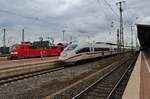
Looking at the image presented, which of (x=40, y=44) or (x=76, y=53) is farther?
(x=40, y=44)

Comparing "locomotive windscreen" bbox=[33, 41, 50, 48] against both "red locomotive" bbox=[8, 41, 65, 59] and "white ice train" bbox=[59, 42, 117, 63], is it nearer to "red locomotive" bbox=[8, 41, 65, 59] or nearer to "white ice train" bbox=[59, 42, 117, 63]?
"red locomotive" bbox=[8, 41, 65, 59]

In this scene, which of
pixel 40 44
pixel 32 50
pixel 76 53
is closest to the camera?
pixel 76 53

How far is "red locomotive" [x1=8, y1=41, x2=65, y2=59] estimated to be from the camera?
41.1 metres

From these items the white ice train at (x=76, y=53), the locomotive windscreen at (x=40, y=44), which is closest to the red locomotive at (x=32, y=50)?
the locomotive windscreen at (x=40, y=44)

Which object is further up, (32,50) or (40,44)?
(40,44)

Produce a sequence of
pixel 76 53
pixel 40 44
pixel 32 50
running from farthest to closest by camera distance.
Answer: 1. pixel 40 44
2. pixel 32 50
3. pixel 76 53

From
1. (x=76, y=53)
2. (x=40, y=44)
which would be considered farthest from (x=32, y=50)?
(x=76, y=53)

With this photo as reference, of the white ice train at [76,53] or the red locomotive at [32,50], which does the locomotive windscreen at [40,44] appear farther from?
the white ice train at [76,53]

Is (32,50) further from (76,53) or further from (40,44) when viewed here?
(76,53)

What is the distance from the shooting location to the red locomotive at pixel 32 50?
135ft

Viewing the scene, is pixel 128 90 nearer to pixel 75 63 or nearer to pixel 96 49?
pixel 75 63

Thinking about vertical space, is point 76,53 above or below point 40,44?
below

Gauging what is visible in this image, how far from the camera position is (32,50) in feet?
147

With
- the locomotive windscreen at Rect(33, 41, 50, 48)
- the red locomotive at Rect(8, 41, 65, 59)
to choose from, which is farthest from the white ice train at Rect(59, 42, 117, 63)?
the locomotive windscreen at Rect(33, 41, 50, 48)
